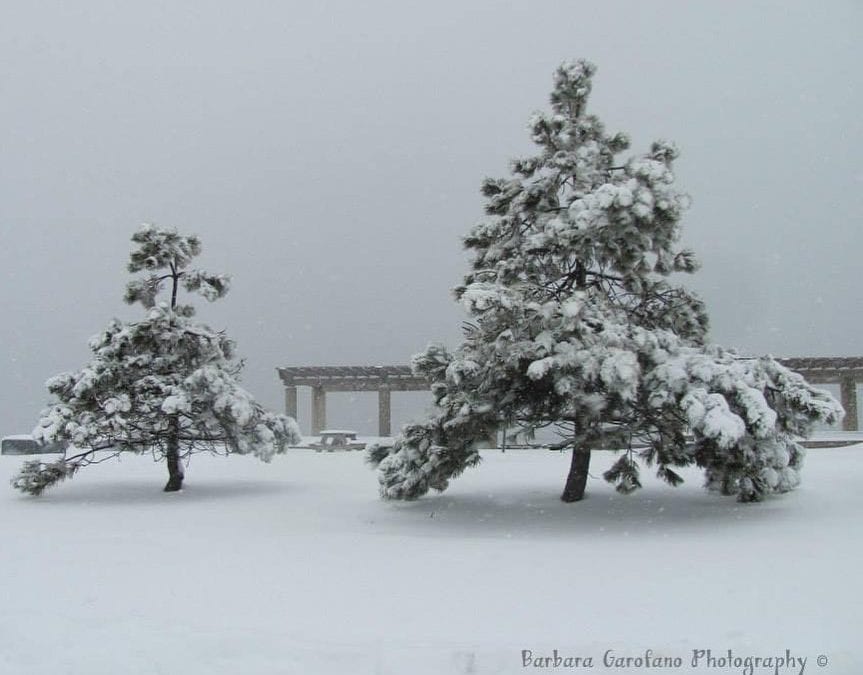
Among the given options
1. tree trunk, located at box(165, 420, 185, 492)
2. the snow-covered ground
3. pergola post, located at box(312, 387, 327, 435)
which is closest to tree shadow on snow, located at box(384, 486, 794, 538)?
the snow-covered ground

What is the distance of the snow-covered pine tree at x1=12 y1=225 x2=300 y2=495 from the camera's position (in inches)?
474

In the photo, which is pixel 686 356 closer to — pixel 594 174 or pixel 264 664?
pixel 594 174

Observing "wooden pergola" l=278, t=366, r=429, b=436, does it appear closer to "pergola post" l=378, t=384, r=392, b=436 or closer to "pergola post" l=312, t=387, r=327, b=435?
"pergola post" l=378, t=384, r=392, b=436

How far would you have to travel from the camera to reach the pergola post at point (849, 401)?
26125 mm

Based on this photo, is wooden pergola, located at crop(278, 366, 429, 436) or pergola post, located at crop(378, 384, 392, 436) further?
pergola post, located at crop(378, 384, 392, 436)

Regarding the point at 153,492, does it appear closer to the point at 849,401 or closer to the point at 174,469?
the point at 174,469

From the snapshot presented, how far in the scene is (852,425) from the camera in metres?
26.7

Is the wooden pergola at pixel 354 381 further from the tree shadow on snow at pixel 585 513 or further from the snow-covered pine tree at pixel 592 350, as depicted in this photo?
the snow-covered pine tree at pixel 592 350

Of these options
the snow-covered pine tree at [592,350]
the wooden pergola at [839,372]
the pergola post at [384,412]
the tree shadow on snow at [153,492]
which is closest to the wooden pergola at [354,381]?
the pergola post at [384,412]

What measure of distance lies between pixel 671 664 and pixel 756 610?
103 cm

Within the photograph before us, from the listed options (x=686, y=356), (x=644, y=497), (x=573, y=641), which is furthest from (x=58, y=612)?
(x=644, y=497)

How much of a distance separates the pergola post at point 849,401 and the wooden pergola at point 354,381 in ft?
48.0

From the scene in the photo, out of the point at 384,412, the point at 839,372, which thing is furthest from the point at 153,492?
the point at 839,372

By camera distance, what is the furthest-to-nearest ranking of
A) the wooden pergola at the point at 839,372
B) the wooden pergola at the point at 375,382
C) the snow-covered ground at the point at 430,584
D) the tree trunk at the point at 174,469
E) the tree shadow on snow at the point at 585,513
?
1. the wooden pergola at the point at 375,382
2. the wooden pergola at the point at 839,372
3. the tree trunk at the point at 174,469
4. the tree shadow on snow at the point at 585,513
5. the snow-covered ground at the point at 430,584
